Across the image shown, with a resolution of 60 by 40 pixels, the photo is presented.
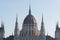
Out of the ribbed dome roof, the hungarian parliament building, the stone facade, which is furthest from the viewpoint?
the ribbed dome roof

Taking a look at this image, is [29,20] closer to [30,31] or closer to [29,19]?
[29,19]

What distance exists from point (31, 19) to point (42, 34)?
7.23 meters

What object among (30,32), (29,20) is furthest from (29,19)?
A: (30,32)

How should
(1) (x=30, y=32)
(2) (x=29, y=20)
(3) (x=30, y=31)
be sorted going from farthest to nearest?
(2) (x=29, y=20), (3) (x=30, y=31), (1) (x=30, y=32)

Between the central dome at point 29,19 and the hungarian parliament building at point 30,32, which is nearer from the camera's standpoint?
the hungarian parliament building at point 30,32

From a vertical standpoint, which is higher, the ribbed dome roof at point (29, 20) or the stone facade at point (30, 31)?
the ribbed dome roof at point (29, 20)

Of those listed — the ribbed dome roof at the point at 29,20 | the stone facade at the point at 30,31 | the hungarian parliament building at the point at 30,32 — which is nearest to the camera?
the stone facade at the point at 30,31

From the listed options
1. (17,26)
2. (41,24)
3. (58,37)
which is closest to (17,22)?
(17,26)

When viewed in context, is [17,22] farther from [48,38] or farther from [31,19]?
[48,38]

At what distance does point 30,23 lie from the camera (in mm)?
81750

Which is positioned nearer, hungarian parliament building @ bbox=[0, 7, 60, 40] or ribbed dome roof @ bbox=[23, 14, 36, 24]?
hungarian parliament building @ bbox=[0, 7, 60, 40]

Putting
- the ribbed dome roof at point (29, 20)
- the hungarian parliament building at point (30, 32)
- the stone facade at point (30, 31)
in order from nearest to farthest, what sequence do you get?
1. the stone facade at point (30, 31)
2. the hungarian parliament building at point (30, 32)
3. the ribbed dome roof at point (29, 20)

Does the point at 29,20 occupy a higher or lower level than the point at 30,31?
higher

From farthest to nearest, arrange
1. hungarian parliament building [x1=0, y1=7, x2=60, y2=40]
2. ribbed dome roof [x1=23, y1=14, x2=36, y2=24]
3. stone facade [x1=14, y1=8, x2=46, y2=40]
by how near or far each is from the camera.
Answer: ribbed dome roof [x1=23, y1=14, x2=36, y2=24] → hungarian parliament building [x1=0, y1=7, x2=60, y2=40] → stone facade [x1=14, y1=8, x2=46, y2=40]
